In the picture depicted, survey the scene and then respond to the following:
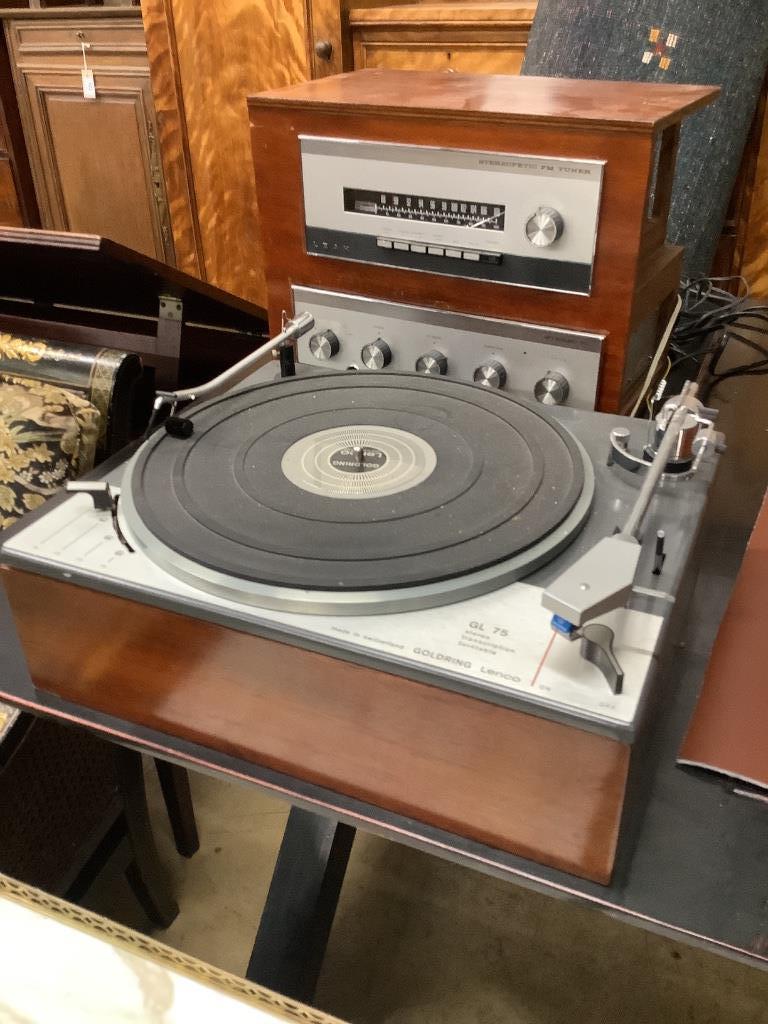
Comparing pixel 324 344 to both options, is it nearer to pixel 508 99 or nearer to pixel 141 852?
pixel 508 99

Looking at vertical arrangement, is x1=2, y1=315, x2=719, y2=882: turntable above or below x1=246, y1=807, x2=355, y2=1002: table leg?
above

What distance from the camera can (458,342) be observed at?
3.79 feet

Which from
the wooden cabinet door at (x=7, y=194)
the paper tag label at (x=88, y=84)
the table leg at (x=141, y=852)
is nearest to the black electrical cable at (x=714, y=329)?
the table leg at (x=141, y=852)

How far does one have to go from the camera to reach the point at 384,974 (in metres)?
1.46

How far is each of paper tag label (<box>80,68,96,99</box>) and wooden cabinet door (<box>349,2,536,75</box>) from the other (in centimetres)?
104

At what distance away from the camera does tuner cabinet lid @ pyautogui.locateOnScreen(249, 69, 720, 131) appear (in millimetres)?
961

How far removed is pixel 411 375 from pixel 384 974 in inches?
41.8

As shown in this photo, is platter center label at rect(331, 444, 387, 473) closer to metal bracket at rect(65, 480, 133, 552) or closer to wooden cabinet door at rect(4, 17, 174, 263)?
metal bracket at rect(65, 480, 133, 552)

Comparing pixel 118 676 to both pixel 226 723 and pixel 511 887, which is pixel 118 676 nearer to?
pixel 226 723

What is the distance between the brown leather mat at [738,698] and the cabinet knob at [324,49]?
1.81 meters

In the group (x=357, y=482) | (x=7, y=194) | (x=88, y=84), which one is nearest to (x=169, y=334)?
(x=357, y=482)

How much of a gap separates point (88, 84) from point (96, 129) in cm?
14

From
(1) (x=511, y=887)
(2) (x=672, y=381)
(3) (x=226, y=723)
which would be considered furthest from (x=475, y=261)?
Result: (1) (x=511, y=887)

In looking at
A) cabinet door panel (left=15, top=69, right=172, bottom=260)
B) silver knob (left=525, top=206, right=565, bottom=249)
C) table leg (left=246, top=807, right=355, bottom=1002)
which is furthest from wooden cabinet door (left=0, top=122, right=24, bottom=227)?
table leg (left=246, top=807, right=355, bottom=1002)
